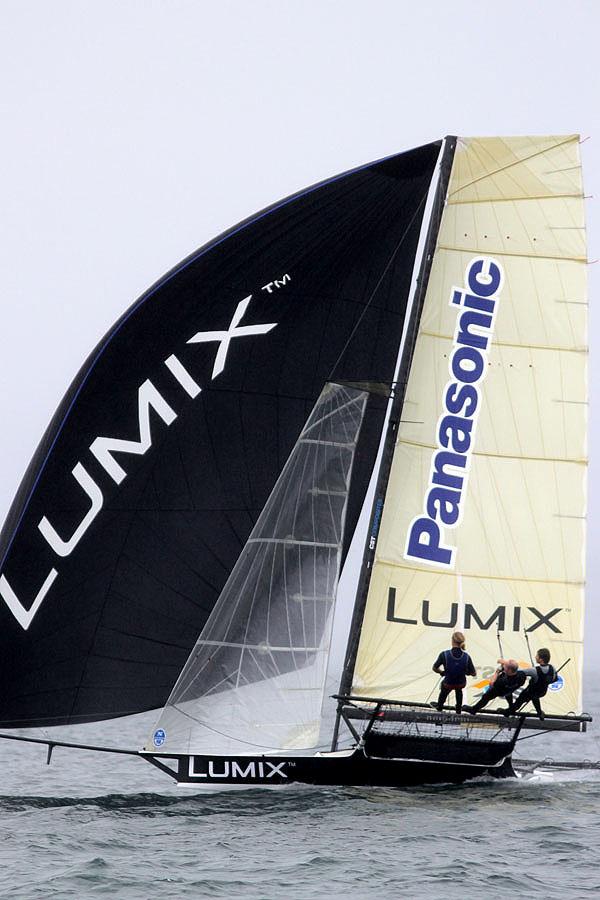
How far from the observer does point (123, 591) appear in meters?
13.2

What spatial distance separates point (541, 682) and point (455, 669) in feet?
3.09

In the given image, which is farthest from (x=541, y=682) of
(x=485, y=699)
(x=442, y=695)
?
(x=442, y=695)

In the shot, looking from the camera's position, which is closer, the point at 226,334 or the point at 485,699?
the point at 226,334

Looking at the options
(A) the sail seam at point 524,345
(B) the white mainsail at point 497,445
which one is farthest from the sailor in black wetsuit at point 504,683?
(A) the sail seam at point 524,345

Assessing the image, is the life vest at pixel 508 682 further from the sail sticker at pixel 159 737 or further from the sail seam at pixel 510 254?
the sail seam at pixel 510 254

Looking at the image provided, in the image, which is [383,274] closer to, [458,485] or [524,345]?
[524,345]

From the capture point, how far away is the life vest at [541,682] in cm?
1396

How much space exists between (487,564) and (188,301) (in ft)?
14.0

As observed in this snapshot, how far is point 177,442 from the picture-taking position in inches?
527

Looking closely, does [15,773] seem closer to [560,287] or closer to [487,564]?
[487,564]

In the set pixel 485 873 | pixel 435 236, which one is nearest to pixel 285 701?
pixel 485 873

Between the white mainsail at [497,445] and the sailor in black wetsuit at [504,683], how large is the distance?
1.50ft

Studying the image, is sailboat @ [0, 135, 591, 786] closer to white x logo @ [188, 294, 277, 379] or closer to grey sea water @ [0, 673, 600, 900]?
white x logo @ [188, 294, 277, 379]

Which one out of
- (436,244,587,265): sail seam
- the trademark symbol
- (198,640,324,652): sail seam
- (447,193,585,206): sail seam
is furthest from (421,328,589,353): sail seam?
(198,640,324,652): sail seam
